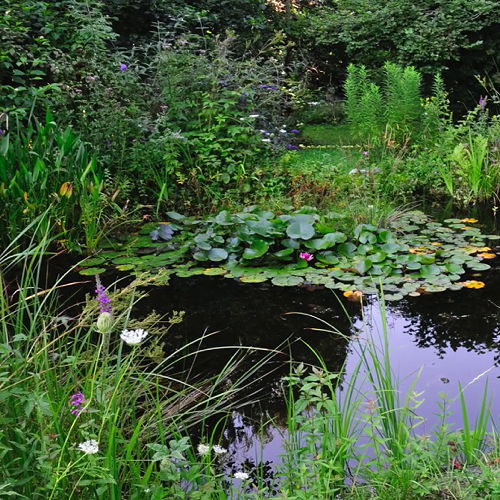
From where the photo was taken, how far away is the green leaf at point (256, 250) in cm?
415

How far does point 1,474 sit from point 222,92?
→ 464cm

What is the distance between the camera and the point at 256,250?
420 cm

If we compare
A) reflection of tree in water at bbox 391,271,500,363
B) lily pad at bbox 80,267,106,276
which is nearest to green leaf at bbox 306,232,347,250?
reflection of tree in water at bbox 391,271,500,363

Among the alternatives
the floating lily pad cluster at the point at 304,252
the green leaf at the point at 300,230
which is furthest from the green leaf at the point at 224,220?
the green leaf at the point at 300,230

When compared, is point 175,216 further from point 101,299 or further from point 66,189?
point 101,299

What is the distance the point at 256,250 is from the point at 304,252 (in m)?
0.35

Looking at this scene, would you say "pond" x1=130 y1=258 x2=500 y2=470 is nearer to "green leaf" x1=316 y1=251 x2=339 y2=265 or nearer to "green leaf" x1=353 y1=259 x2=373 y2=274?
"green leaf" x1=353 y1=259 x2=373 y2=274

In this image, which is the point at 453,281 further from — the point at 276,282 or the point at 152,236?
the point at 152,236

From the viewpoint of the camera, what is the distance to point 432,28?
857 cm

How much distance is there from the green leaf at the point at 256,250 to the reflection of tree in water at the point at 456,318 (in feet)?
3.19

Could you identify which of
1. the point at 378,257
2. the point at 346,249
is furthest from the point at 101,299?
the point at 346,249

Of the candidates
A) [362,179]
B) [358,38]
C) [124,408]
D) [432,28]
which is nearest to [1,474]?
[124,408]

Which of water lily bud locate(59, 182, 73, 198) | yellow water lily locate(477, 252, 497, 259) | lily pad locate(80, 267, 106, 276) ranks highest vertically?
water lily bud locate(59, 182, 73, 198)

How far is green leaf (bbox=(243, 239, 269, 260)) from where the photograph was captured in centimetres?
415
